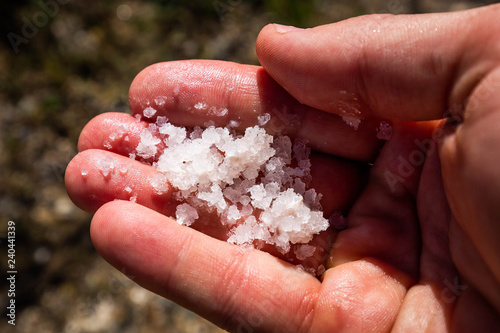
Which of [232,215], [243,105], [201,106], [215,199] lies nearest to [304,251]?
[232,215]

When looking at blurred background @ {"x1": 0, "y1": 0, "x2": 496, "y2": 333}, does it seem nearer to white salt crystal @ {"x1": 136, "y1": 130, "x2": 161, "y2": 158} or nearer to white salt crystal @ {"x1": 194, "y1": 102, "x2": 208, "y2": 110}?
white salt crystal @ {"x1": 136, "y1": 130, "x2": 161, "y2": 158}

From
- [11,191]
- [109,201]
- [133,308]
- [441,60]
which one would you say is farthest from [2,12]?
[441,60]

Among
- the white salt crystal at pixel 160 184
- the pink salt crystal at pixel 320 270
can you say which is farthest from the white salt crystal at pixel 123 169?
the pink salt crystal at pixel 320 270

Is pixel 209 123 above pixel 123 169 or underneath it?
above

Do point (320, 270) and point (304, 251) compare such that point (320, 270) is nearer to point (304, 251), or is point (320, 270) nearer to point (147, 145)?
point (304, 251)

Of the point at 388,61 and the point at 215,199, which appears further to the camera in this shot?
the point at 215,199

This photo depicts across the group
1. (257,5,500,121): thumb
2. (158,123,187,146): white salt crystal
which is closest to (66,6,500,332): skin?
(257,5,500,121): thumb

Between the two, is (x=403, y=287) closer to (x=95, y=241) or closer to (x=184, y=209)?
(x=184, y=209)

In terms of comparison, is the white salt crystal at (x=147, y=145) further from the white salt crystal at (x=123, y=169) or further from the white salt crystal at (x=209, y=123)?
the white salt crystal at (x=209, y=123)
